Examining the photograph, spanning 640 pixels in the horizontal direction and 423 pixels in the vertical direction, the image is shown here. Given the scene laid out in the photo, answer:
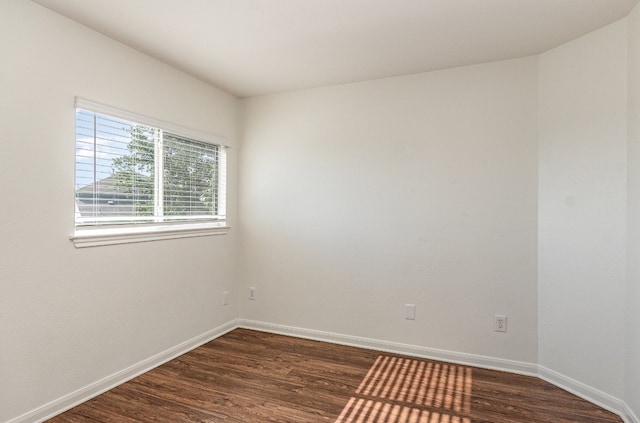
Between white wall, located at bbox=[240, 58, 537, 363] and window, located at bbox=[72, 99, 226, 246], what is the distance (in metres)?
0.47

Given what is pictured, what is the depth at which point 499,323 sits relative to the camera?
2.82m

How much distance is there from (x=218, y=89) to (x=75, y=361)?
2.59 m

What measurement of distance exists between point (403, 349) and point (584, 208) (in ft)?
5.87

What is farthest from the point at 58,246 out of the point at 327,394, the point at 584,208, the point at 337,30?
the point at 584,208

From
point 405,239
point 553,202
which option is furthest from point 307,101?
point 553,202

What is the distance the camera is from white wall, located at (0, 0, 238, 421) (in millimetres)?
1958

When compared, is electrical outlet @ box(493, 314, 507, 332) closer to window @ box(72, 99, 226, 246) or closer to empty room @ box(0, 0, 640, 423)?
empty room @ box(0, 0, 640, 423)

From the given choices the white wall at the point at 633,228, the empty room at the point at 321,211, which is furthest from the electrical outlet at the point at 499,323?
the white wall at the point at 633,228

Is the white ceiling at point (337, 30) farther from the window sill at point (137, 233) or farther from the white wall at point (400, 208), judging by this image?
the window sill at point (137, 233)

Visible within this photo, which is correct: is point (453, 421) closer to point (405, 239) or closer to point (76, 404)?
point (405, 239)

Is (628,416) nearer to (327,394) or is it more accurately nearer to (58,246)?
(327,394)

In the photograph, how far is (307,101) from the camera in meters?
3.51

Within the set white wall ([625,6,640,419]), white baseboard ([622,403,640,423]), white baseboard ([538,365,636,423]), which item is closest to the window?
white baseboard ([538,365,636,423])

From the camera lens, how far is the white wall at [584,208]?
2244mm
